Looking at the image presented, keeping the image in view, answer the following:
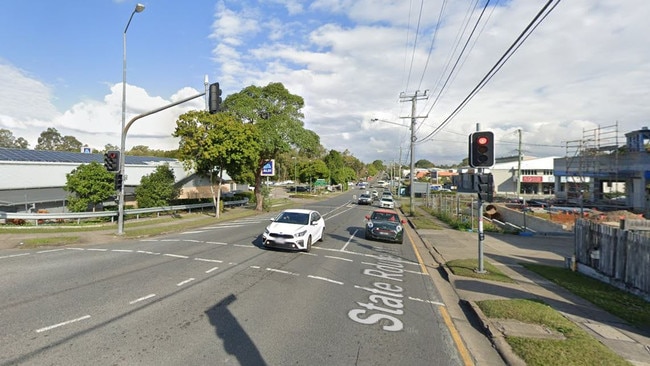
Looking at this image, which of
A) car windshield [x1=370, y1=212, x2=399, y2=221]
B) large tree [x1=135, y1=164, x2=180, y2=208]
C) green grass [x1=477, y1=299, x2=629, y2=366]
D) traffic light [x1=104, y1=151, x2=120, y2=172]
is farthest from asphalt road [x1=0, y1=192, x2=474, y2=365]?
large tree [x1=135, y1=164, x2=180, y2=208]

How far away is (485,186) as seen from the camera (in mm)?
10359

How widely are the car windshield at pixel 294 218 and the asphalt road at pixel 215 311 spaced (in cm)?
222

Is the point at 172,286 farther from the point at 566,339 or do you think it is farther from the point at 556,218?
the point at 556,218

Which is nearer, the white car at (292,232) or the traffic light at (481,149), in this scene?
the traffic light at (481,149)

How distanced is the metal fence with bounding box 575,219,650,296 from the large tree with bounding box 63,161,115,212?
77.0 feet

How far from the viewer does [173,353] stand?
16.0 ft

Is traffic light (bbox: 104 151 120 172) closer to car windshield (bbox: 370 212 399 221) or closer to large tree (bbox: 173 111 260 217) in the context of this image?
large tree (bbox: 173 111 260 217)

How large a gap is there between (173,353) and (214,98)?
34.3ft

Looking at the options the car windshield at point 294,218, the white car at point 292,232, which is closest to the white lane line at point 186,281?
the white car at point 292,232

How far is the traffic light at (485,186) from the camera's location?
1035cm

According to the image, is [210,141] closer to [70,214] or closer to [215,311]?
[70,214]

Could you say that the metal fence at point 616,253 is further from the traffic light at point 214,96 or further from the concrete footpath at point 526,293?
the traffic light at point 214,96

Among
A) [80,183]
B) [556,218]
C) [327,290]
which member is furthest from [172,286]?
[556,218]

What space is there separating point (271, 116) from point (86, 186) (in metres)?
17.3
